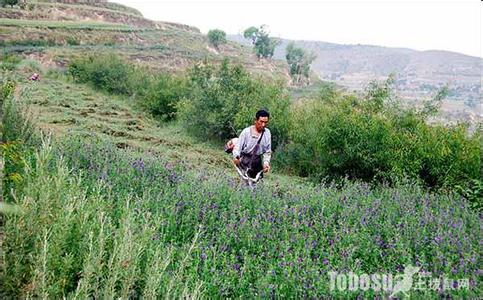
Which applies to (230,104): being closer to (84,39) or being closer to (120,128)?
(120,128)

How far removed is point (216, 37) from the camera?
3725 inches

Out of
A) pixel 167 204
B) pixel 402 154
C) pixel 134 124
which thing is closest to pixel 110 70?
pixel 134 124

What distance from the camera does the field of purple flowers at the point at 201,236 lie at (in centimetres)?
276

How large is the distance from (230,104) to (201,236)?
528 inches

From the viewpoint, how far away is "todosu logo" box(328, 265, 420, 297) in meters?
3.70

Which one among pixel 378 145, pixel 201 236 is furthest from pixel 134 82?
pixel 201 236

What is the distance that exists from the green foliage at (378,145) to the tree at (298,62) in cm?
7724

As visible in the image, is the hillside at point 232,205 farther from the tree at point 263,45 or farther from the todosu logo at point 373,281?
the tree at point 263,45

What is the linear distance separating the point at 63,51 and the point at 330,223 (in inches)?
1860

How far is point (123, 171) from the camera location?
6.55 metres

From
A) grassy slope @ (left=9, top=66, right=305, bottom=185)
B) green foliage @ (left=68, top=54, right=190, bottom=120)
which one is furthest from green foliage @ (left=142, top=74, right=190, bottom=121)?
grassy slope @ (left=9, top=66, right=305, bottom=185)

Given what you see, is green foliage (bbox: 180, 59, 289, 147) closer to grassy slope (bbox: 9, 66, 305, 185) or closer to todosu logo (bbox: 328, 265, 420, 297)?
grassy slope (bbox: 9, 66, 305, 185)

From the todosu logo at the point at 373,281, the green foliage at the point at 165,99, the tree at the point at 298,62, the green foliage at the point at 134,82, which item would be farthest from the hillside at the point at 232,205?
the tree at the point at 298,62

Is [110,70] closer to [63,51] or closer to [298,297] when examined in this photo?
[63,51]
